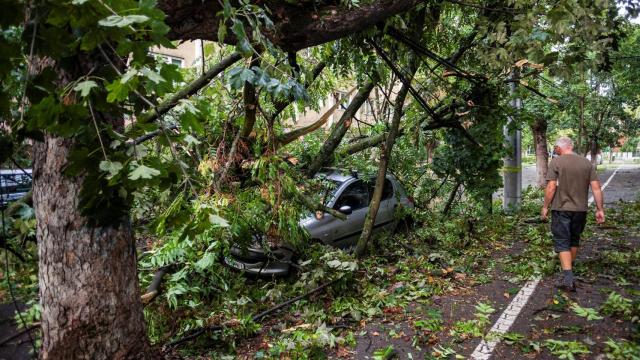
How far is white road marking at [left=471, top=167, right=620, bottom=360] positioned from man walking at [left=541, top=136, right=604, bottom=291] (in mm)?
435

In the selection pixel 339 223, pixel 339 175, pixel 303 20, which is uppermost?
pixel 303 20

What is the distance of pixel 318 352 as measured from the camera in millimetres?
3855

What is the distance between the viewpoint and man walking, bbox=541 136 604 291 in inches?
204

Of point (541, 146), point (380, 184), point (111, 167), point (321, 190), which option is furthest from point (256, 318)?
point (541, 146)

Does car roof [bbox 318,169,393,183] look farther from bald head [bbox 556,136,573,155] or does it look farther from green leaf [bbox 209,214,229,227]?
green leaf [bbox 209,214,229,227]

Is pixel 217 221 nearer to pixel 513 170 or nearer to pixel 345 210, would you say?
pixel 345 210

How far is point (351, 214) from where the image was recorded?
26.0 ft

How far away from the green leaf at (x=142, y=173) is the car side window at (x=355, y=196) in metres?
6.24

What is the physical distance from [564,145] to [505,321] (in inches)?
102

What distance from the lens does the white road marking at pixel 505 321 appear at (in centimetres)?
371

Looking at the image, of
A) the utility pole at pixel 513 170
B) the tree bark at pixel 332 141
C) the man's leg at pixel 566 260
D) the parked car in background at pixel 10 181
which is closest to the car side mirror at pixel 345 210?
the tree bark at pixel 332 141

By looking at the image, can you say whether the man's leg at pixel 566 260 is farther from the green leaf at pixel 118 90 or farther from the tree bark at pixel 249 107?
the green leaf at pixel 118 90

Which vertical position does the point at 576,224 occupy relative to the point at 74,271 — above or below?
below

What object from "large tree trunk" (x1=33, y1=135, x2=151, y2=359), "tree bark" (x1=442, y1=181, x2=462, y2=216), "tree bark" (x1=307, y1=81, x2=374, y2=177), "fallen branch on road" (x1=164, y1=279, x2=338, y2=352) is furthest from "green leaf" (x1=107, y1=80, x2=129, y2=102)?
"tree bark" (x1=442, y1=181, x2=462, y2=216)
